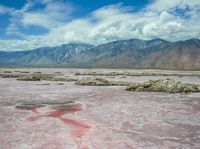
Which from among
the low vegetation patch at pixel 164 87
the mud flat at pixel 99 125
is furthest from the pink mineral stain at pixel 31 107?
the low vegetation patch at pixel 164 87

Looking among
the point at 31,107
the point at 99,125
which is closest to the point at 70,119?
the point at 99,125

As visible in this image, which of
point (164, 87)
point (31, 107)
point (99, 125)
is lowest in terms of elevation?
point (99, 125)

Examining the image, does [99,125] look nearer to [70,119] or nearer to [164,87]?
[70,119]

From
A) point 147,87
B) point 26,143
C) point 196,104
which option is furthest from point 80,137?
point 147,87

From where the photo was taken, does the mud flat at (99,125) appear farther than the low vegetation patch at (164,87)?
No

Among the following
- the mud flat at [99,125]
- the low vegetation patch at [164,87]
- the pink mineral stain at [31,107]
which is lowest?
the mud flat at [99,125]

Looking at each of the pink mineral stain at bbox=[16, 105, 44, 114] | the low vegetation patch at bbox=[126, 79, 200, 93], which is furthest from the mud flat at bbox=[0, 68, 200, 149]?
the low vegetation patch at bbox=[126, 79, 200, 93]

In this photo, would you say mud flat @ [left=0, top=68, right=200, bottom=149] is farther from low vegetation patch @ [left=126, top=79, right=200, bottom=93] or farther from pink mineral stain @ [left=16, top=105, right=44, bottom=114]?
low vegetation patch @ [left=126, top=79, right=200, bottom=93]

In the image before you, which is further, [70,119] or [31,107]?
[31,107]

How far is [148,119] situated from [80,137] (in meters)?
4.48

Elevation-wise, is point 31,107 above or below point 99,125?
above

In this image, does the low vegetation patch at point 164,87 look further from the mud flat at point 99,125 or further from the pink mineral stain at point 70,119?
the pink mineral stain at point 70,119

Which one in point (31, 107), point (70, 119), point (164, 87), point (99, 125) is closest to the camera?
point (99, 125)

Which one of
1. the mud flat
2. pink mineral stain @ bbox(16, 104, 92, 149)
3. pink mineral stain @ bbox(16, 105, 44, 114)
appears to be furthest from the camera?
pink mineral stain @ bbox(16, 105, 44, 114)
